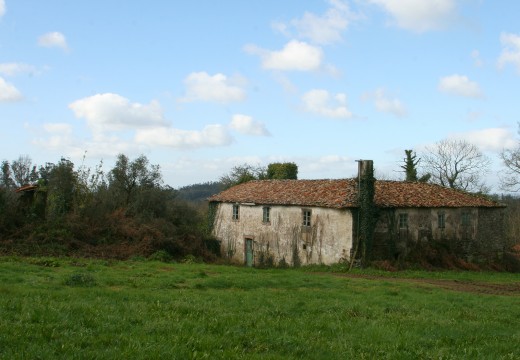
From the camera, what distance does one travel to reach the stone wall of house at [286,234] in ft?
109

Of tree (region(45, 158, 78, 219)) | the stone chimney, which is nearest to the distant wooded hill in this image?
tree (region(45, 158, 78, 219))

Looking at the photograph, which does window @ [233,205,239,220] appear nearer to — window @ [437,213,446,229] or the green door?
the green door

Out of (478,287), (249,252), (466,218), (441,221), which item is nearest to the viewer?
(478,287)

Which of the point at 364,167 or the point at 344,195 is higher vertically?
the point at 364,167

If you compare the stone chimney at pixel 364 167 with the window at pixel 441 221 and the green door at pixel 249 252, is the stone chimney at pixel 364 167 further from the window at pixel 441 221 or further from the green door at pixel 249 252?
the green door at pixel 249 252

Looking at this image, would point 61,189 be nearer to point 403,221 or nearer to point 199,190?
point 403,221

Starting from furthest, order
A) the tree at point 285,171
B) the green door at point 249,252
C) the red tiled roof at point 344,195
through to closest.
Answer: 1. the tree at point 285,171
2. the green door at point 249,252
3. the red tiled roof at point 344,195

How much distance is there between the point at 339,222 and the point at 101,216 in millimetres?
15705

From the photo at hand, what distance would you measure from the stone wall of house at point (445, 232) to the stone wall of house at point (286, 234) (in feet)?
8.67

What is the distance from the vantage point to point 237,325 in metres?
8.91

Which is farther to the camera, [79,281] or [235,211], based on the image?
[235,211]

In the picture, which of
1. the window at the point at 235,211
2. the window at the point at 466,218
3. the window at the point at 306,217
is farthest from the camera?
the window at the point at 235,211

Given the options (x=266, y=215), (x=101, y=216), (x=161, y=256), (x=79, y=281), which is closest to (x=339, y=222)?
(x=266, y=215)

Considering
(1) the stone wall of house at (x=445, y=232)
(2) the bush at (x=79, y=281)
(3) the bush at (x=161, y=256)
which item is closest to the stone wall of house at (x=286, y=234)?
(1) the stone wall of house at (x=445, y=232)
